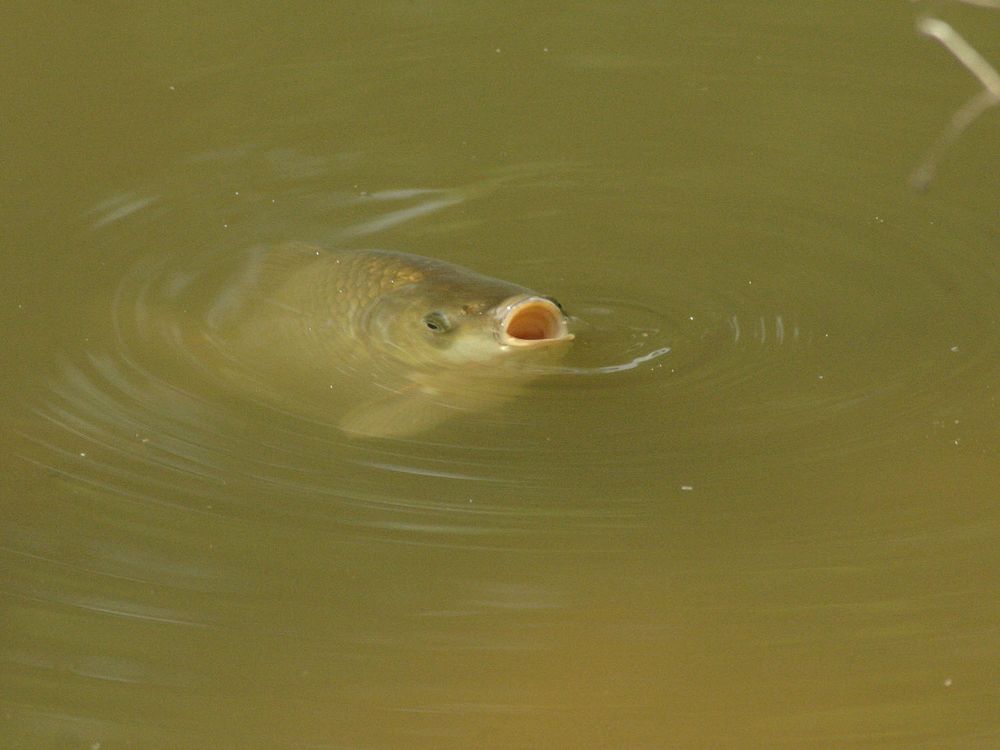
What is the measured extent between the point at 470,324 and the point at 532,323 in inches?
6.0

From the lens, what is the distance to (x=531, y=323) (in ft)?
11.0

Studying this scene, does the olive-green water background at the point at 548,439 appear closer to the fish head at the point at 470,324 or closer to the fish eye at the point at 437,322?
the fish head at the point at 470,324

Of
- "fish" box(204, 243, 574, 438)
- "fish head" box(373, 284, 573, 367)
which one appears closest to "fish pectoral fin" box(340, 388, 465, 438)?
"fish" box(204, 243, 574, 438)

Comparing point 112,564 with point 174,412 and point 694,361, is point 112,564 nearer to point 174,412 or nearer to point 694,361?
point 174,412

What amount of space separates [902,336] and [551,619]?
4.30ft

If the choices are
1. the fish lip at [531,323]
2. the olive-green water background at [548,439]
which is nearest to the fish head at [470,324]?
the fish lip at [531,323]

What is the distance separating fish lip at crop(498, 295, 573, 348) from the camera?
323 centimetres

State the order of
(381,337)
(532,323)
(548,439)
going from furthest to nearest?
(381,337)
(532,323)
(548,439)

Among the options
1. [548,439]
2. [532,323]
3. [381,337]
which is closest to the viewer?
[548,439]

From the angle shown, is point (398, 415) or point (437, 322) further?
point (437, 322)

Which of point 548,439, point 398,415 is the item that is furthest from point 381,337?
point 548,439

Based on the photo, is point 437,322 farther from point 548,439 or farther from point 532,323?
point 548,439

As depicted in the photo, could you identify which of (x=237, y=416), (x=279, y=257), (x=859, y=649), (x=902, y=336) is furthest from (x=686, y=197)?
(x=859, y=649)

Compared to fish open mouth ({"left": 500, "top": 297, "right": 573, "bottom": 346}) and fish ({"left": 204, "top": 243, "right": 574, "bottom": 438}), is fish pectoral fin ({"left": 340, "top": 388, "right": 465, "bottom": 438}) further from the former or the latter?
fish open mouth ({"left": 500, "top": 297, "right": 573, "bottom": 346})
